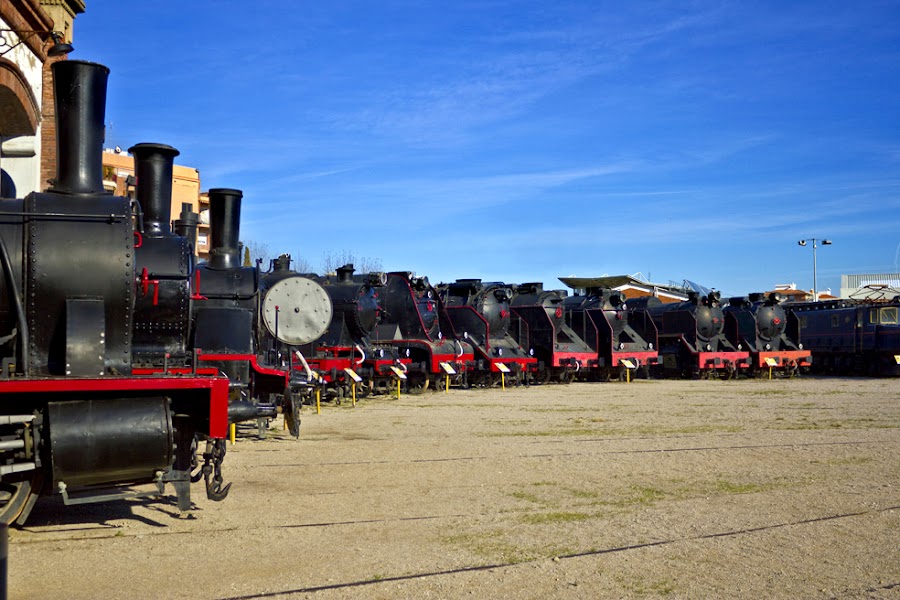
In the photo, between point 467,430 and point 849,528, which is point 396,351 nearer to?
point 467,430

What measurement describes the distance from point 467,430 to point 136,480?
7.41 meters

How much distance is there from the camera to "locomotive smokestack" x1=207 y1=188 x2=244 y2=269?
11852mm

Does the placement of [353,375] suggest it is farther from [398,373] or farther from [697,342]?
[697,342]

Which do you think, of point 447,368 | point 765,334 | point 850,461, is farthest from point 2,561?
point 765,334

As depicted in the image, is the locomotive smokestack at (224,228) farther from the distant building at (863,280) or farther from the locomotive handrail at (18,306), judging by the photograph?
the distant building at (863,280)

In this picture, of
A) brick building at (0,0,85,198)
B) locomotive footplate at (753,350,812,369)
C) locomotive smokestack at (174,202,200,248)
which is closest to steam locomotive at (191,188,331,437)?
locomotive smokestack at (174,202,200,248)

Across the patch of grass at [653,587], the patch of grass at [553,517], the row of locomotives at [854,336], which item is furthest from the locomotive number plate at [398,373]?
the row of locomotives at [854,336]

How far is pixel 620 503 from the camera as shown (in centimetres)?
765

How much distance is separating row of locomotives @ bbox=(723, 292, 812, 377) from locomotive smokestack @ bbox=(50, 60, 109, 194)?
2735 centimetres

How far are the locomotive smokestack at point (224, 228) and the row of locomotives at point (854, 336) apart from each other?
80.1 ft

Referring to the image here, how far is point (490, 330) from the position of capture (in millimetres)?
25891

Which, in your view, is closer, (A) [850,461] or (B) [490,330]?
(A) [850,461]

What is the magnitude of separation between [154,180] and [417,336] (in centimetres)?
1387

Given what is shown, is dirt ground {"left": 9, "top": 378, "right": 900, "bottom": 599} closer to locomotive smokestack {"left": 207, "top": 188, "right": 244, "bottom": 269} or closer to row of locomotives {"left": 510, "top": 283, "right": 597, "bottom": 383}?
locomotive smokestack {"left": 207, "top": 188, "right": 244, "bottom": 269}
